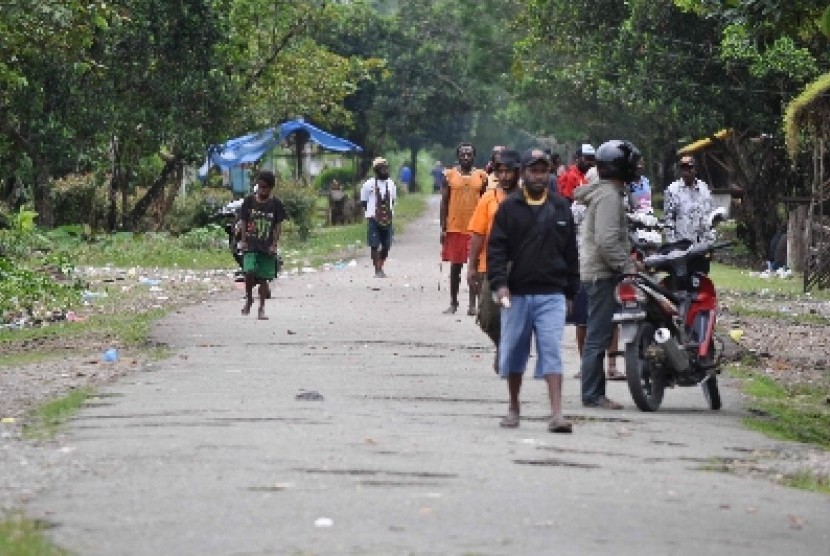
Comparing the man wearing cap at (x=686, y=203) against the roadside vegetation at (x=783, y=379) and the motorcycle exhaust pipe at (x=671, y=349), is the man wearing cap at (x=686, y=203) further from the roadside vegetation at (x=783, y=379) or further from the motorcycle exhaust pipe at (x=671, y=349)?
the motorcycle exhaust pipe at (x=671, y=349)

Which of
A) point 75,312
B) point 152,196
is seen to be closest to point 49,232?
point 152,196

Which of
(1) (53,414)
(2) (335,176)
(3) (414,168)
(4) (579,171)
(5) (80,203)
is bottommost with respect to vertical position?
(3) (414,168)

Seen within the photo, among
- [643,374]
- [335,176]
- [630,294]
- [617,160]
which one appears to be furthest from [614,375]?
[335,176]

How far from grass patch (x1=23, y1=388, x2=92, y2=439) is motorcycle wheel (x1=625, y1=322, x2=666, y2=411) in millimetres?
3780

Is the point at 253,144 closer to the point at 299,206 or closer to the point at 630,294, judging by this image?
the point at 299,206

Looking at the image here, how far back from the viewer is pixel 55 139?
121 ft

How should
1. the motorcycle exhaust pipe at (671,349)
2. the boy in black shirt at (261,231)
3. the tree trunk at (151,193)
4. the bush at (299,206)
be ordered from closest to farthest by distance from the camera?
the motorcycle exhaust pipe at (671,349), the boy in black shirt at (261,231), the tree trunk at (151,193), the bush at (299,206)

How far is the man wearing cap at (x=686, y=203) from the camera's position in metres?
18.7

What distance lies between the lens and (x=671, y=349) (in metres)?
13.1

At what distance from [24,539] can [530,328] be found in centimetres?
460

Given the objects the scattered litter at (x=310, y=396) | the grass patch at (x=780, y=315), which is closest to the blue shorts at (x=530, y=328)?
the scattered litter at (x=310, y=396)

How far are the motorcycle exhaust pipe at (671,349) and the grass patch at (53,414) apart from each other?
402 centimetres

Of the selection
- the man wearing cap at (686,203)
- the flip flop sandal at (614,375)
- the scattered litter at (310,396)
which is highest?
the man wearing cap at (686,203)

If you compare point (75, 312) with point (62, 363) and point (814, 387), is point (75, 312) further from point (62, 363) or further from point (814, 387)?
point (814, 387)
